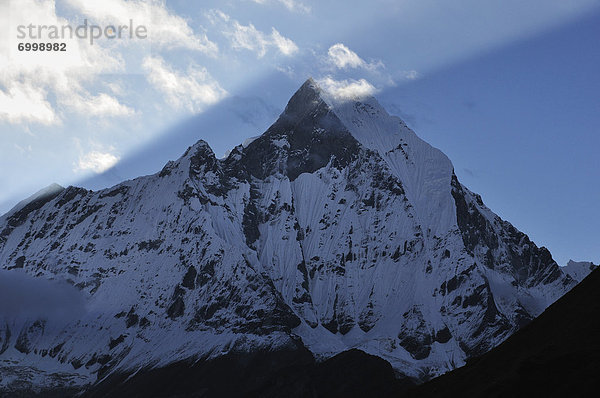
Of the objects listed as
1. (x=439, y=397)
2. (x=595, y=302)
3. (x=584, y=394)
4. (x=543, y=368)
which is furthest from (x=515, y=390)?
(x=595, y=302)

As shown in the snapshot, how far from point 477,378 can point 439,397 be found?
592 cm

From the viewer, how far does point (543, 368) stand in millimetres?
116188

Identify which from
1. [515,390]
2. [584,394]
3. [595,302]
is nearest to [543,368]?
[515,390]

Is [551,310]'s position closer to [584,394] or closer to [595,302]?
[595,302]

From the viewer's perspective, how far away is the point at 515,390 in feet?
374

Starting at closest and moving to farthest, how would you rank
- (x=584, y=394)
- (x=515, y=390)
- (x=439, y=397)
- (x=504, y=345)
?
(x=584, y=394) → (x=515, y=390) → (x=439, y=397) → (x=504, y=345)

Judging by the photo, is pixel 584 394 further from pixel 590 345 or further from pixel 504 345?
pixel 504 345

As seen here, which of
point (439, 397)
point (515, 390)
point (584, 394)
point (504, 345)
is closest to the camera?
point (584, 394)

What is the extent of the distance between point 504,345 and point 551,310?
10.0 meters

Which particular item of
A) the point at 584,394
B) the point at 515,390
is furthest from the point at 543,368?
the point at 584,394

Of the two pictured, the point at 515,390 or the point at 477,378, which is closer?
the point at 515,390

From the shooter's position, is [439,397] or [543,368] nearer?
[543,368]

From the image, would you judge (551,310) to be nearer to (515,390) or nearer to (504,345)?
(504,345)

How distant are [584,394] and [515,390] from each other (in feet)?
40.5
